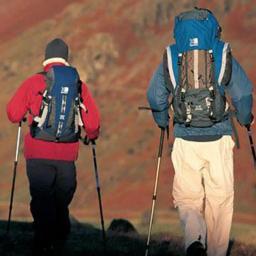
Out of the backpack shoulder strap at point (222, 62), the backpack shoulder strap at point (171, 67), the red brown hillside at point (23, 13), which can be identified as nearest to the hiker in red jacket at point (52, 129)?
the backpack shoulder strap at point (171, 67)

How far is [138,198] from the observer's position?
143ft

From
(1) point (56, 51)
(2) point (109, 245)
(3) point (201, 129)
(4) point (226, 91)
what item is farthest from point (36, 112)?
(2) point (109, 245)

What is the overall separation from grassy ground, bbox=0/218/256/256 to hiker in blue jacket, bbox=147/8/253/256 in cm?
167

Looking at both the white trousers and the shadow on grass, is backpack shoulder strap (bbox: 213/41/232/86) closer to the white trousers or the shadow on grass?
the white trousers

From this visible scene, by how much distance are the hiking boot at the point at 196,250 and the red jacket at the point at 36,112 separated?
5.75ft

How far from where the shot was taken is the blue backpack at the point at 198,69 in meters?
8.58

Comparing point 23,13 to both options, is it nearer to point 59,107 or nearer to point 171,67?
point 59,107

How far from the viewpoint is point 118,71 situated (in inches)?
2190

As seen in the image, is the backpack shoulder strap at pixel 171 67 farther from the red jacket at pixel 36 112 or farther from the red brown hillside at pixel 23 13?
the red brown hillside at pixel 23 13

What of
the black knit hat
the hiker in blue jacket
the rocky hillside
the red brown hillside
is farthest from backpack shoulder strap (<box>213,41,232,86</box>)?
the red brown hillside

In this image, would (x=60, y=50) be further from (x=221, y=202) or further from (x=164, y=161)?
(x=164, y=161)

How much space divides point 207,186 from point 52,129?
5.12 feet

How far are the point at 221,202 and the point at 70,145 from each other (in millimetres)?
1598

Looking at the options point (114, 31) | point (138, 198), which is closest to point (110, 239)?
point (138, 198)
